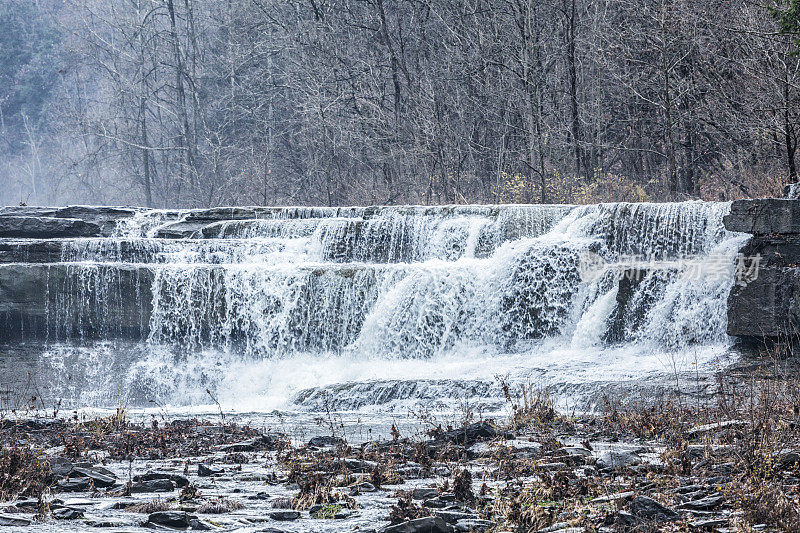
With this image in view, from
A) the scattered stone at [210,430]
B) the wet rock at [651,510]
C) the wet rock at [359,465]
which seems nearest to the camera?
the wet rock at [651,510]

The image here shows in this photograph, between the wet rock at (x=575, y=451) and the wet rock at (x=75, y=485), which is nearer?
the wet rock at (x=75, y=485)

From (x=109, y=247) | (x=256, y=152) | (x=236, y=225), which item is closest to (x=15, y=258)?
(x=109, y=247)

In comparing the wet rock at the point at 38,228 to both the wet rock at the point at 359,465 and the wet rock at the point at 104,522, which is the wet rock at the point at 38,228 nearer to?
the wet rock at the point at 359,465

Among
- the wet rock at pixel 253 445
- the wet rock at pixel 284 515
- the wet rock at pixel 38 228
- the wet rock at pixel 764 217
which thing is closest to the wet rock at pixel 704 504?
the wet rock at pixel 284 515

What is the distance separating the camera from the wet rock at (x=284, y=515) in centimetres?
517

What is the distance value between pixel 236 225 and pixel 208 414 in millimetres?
7233

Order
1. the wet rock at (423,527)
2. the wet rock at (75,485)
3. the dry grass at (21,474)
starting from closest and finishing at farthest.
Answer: the wet rock at (423,527) < the dry grass at (21,474) < the wet rock at (75,485)

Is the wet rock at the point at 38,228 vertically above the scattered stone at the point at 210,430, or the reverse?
the wet rock at the point at 38,228

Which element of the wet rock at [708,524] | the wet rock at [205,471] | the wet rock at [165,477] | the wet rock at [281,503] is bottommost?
the wet rock at [205,471]

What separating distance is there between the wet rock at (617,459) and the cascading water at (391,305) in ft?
14.3

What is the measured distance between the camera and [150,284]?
53.4 feet

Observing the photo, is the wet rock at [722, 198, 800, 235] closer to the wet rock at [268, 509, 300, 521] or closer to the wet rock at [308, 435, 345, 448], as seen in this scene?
the wet rock at [308, 435, 345, 448]

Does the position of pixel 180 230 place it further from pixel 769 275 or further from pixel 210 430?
pixel 769 275

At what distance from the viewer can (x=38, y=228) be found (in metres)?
18.5
